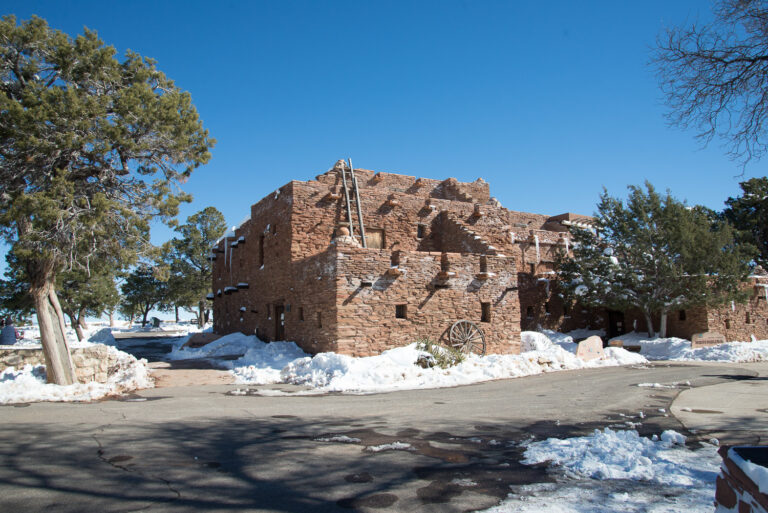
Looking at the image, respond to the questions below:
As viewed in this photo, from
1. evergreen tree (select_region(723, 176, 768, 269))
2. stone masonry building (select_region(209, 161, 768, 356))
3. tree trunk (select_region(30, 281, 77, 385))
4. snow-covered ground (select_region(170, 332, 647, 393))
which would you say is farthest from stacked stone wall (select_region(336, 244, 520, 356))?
evergreen tree (select_region(723, 176, 768, 269))

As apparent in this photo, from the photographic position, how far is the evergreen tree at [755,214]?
38.7m

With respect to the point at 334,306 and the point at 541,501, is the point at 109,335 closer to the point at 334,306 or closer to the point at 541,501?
the point at 334,306

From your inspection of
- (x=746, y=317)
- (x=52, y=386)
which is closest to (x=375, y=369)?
(x=52, y=386)

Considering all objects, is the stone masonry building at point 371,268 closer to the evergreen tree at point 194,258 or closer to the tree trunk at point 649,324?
the tree trunk at point 649,324

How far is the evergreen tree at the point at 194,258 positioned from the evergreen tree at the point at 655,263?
33.7 metres

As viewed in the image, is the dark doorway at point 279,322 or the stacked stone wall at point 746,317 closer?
the dark doorway at point 279,322

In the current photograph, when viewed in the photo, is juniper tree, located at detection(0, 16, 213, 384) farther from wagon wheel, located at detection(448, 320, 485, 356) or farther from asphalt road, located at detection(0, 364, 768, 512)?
wagon wheel, located at detection(448, 320, 485, 356)

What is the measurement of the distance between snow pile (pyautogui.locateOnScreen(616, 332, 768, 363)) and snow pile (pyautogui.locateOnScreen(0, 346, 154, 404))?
2325 cm

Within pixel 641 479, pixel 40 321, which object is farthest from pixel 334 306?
pixel 641 479

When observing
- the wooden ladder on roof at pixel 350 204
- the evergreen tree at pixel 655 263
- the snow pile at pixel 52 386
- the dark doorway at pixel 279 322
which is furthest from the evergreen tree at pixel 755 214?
the snow pile at pixel 52 386

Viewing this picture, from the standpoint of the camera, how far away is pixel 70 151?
1187 centimetres

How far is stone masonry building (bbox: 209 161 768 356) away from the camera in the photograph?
55.8ft

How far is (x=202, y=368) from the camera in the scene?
16.7m

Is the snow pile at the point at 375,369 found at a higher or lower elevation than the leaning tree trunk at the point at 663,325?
lower
